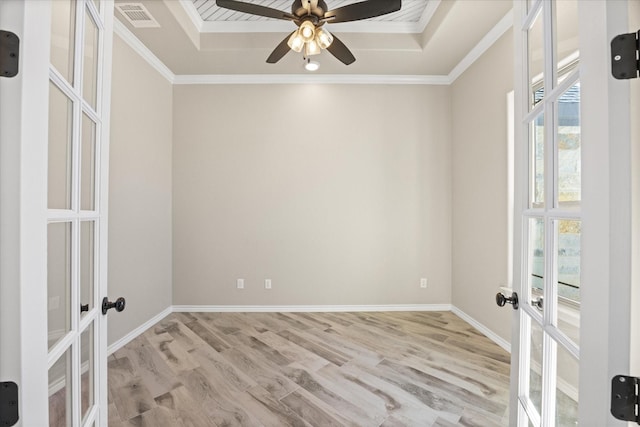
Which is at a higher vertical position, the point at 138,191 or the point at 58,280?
the point at 138,191

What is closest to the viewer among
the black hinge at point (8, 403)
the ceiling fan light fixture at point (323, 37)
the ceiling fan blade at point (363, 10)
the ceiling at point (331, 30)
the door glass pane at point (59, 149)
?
the black hinge at point (8, 403)

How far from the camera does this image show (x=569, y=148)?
2.54 feet

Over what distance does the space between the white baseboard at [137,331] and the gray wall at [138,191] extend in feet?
0.15

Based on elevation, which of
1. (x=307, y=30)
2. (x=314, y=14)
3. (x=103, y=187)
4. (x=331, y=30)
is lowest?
(x=103, y=187)

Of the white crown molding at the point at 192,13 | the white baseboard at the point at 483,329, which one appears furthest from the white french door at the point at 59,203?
the white baseboard at the point at 483,329

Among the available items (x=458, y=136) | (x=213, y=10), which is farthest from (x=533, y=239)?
(x=213, y=10)

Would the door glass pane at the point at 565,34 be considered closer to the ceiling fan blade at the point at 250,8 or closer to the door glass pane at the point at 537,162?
the door glass pane at the point at 537,162

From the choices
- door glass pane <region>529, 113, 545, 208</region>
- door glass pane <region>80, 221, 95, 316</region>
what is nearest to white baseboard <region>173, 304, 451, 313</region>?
door glass pane <region>80, 221, 95, 316</region>

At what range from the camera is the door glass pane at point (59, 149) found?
0.69 metres

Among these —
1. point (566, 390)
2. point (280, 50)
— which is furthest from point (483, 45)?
point (566, 390)

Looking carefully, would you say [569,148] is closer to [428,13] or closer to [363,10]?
[363,10]

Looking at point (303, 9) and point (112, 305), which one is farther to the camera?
point (303, 9)

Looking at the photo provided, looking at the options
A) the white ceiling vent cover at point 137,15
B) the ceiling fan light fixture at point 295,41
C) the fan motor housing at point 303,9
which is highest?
the white ceiling vent cover at point 137,15

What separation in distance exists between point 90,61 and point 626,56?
147cm
